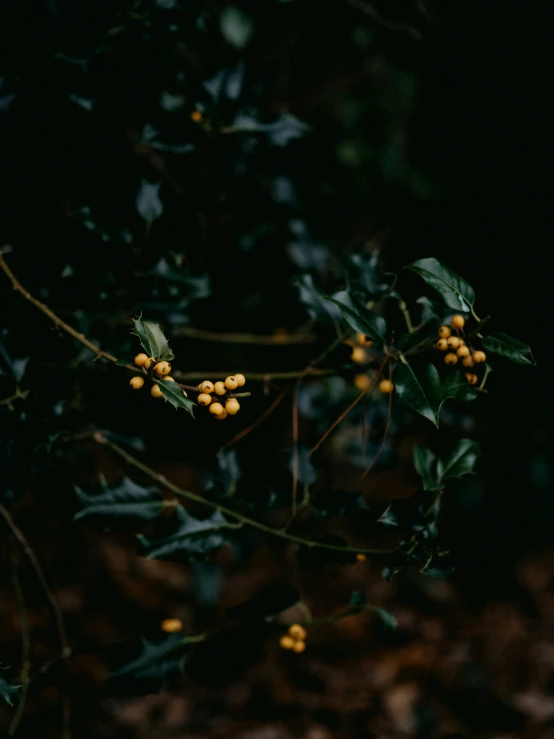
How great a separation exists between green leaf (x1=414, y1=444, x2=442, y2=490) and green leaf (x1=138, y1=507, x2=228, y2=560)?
0.35 metres

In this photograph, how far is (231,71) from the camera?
4.07 feet

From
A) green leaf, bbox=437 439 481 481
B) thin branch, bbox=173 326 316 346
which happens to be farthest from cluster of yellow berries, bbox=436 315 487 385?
thin branch, bbox=173 326 316 346

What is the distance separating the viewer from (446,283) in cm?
87

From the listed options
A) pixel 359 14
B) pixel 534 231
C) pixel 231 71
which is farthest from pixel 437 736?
pixel 359 14

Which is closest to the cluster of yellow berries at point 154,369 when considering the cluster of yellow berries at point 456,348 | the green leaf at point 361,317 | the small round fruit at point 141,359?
the small round fruit at point 141,359

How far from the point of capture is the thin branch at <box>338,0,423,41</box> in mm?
1538

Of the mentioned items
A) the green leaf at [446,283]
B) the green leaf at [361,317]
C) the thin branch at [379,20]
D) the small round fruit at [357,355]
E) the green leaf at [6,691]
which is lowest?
the green leaf at [6,691]

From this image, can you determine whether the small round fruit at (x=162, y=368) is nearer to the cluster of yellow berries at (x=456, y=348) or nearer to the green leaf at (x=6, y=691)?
the cluster of yellow berries at (x=456, y=348)

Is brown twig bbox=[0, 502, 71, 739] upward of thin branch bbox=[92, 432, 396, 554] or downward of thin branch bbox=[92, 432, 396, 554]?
downward

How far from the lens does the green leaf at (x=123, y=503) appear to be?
106cm

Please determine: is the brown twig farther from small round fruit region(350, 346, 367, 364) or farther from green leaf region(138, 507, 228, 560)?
small round fruit region(350, 346, 367, 364)

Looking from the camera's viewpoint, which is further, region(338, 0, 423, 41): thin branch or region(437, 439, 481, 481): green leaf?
region(338, 0, 423, 41): thin branch

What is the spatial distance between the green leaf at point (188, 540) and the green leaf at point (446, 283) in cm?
54

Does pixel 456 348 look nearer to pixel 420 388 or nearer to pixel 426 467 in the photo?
pixel 420 388
